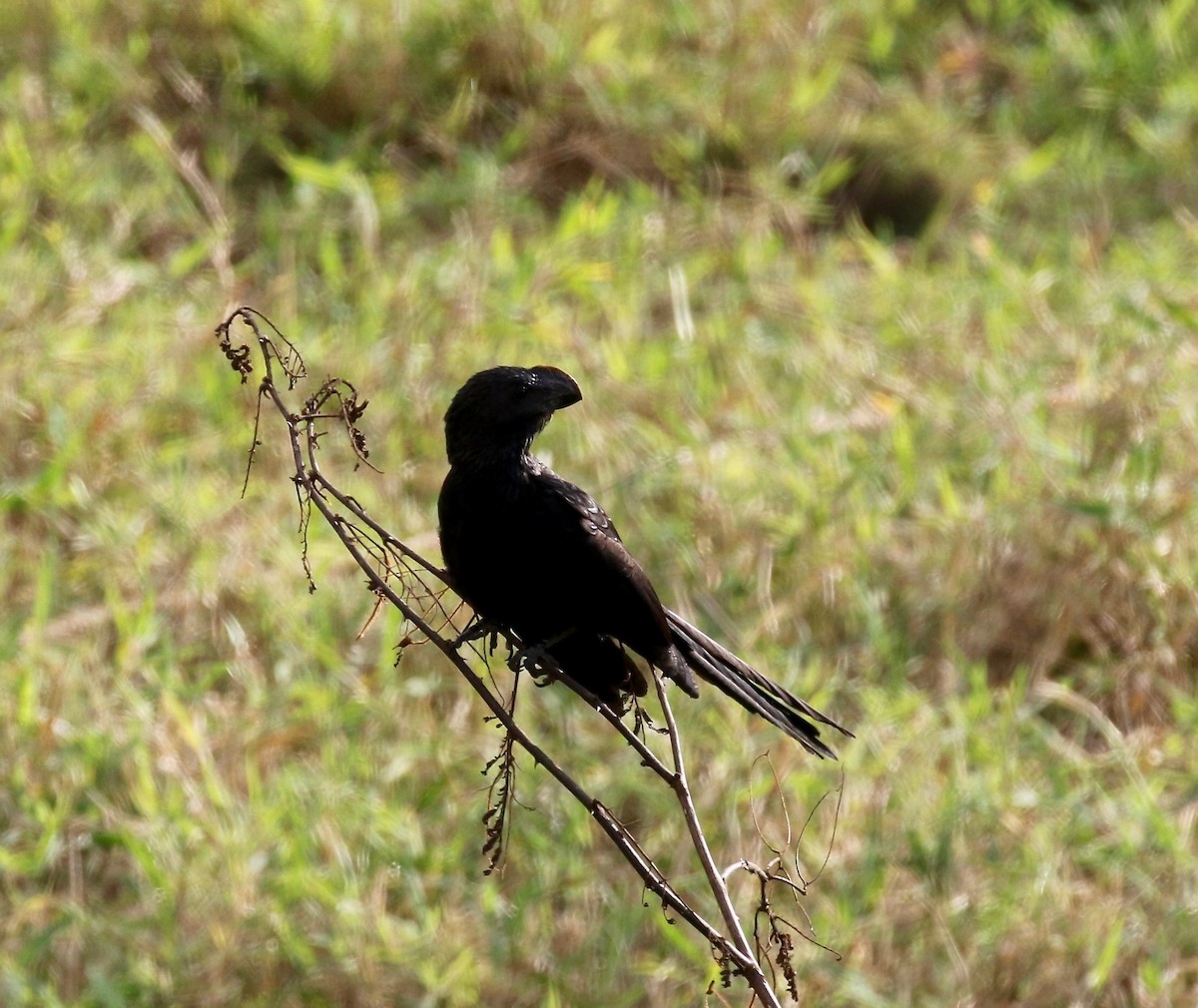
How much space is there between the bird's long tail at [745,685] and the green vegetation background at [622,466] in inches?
13.2

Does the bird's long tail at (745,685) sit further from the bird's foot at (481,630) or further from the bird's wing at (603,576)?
the bird's foot at (481,630)

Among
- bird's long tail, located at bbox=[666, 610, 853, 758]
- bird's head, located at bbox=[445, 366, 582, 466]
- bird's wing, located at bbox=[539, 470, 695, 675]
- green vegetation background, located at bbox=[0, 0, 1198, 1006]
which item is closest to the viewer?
bird's long tail, located at bbox=[666, 610, 853, 758]

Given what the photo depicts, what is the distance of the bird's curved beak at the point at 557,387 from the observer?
303cm

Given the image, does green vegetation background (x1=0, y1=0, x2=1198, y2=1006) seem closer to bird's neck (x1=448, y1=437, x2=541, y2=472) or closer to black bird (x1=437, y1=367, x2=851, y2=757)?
black bird (x1=437, y1=367, x2=851, y2=757)

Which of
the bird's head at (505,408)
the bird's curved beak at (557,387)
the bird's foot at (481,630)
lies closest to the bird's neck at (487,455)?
the bird's head at (505,408)

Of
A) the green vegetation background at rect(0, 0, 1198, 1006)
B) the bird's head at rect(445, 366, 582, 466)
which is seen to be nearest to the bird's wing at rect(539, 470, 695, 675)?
the bird's head at rect(445, 366, 582, 466)

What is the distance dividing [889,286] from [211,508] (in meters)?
2.55

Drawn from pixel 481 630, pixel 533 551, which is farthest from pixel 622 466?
pixel 533 551

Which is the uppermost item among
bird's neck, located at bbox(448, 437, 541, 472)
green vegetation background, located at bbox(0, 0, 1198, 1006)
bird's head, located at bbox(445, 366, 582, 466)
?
bird's head, located at bbox(445, 366, 582, 466)

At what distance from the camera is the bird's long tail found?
2816mm

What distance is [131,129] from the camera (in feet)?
21.1

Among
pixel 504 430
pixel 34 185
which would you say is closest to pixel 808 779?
pixel 504 430

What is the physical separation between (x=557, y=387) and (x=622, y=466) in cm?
222

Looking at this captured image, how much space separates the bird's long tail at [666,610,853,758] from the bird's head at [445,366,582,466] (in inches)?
15.9
